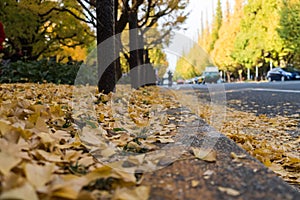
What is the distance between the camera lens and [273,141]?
347 centimetres

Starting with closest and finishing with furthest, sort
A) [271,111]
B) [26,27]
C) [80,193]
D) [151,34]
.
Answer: [80,193], [271,111], [26,27], [151,34]

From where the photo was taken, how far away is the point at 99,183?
1020mm

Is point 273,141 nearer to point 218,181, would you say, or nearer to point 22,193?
Result: point 218,181

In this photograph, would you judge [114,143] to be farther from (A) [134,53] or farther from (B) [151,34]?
(B) [151,34]

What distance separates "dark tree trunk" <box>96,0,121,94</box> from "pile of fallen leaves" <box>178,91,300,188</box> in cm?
138

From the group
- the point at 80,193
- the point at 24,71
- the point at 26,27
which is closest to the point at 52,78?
the point at 24,71

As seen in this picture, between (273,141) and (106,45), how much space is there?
2.39 meters

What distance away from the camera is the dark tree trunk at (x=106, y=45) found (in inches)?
175

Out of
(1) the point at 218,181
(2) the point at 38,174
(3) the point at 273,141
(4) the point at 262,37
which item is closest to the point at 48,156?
(2) the point at 38,174

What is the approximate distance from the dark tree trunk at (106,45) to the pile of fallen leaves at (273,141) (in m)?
1.38

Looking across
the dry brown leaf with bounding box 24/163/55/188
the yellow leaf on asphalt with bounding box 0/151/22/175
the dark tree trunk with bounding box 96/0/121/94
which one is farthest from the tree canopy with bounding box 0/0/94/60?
the dry brown leaf with bounding box 24/163/55/188

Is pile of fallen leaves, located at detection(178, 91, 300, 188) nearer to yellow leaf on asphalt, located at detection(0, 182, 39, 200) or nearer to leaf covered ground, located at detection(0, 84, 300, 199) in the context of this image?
leaf covered ground, located at detection(0, 84, 300, 199)

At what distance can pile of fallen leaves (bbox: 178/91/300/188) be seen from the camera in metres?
2.19

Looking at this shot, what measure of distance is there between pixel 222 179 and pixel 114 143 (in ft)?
2.12
